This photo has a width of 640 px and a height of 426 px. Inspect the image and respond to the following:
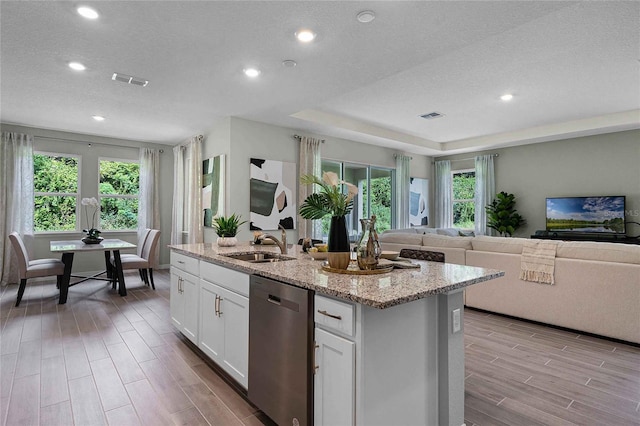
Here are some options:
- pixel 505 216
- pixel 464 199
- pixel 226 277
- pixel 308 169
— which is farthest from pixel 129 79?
pixel 464 199

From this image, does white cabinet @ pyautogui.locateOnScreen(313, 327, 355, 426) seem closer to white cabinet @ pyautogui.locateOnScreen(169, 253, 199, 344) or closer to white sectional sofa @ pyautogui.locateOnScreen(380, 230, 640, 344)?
white cabinet @ pyautogui.locateOnScreen(169, 253, 199, 344)

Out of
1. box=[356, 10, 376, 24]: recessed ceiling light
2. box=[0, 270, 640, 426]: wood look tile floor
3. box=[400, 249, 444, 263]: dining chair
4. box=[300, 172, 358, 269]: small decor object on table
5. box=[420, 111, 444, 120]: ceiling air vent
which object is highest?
box=[420, 111, 444, 120]: ceiling air vent

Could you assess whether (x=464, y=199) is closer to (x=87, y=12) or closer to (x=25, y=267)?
(x=87, y=12)

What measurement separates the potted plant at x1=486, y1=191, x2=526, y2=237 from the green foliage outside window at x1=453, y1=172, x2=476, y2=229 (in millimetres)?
636

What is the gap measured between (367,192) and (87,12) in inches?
220

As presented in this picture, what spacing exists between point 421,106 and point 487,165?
11.3 feet

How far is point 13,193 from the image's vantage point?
5.53 m

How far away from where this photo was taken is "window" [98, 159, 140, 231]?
6.63 metres

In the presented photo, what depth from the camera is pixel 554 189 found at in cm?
679

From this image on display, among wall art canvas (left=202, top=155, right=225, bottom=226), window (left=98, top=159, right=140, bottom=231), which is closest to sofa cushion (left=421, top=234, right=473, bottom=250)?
wall art canvas (left=202, top=155, right=225, bottom=226)

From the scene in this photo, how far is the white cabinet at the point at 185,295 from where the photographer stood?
2.88m

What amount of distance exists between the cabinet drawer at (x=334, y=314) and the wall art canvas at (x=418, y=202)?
666cm

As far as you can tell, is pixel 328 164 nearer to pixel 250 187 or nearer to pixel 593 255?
pixel 250 187

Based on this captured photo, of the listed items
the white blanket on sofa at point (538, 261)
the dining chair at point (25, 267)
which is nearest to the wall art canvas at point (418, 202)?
the white blanket on sofa at point (538, 261)
